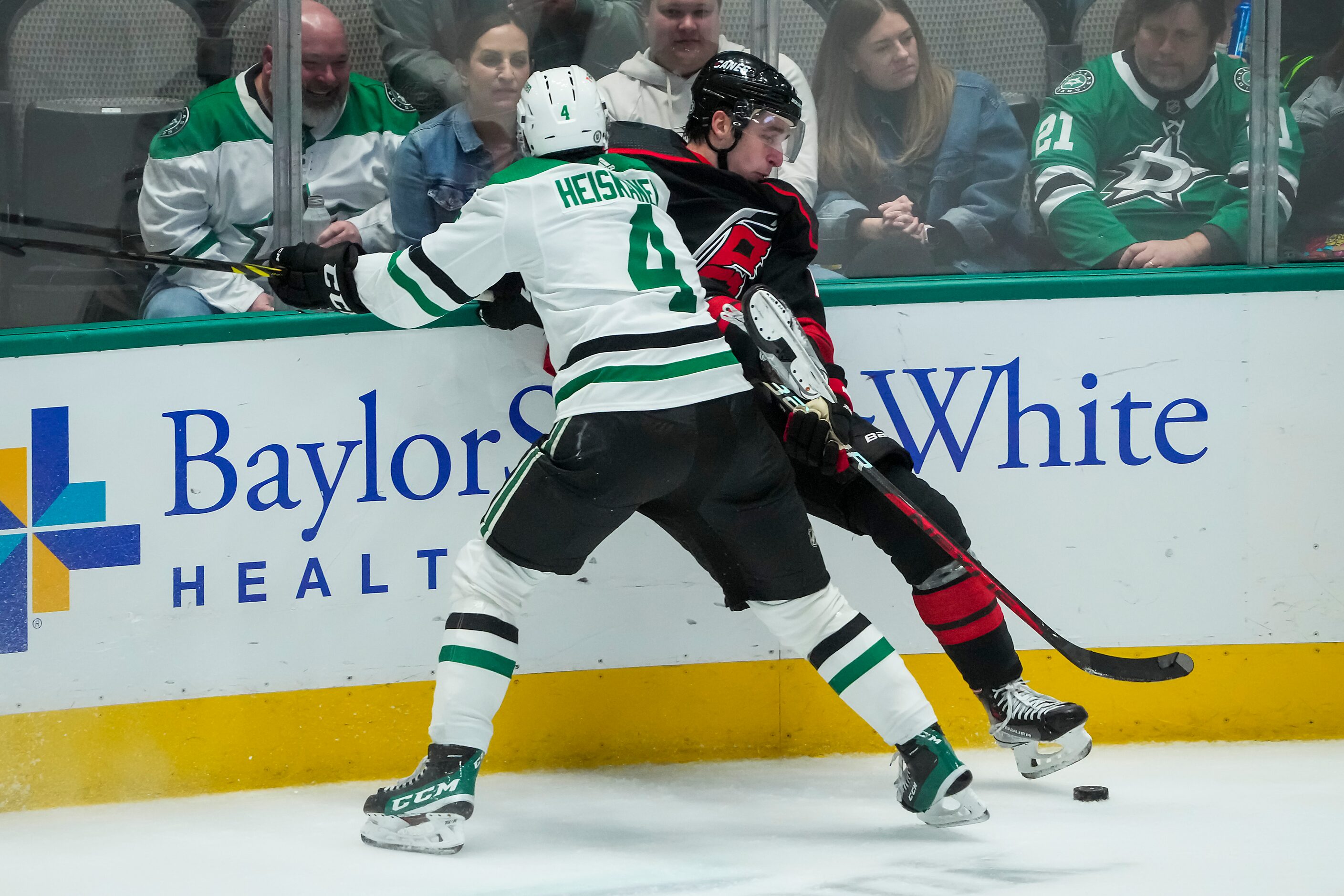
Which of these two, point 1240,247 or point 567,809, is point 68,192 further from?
point 1240,247

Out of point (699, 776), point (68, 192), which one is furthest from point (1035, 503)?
point (68, 192)

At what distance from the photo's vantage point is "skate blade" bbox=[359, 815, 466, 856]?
2.72 meters

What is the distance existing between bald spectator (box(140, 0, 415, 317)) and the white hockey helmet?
1.56 ft

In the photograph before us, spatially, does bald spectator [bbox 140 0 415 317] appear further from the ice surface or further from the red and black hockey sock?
the red and black hockey sock

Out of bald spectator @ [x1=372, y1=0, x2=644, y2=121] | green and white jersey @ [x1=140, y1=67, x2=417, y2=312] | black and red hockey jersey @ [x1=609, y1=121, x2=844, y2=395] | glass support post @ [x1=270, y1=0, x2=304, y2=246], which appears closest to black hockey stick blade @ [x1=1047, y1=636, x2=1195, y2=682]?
black and red hockey jersey @ [x1=609, y1=121, x2=844, y2=395]

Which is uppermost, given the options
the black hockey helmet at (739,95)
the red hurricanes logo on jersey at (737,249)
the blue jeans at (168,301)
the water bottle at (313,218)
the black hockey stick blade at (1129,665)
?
the black hockey helmet at (739,95)

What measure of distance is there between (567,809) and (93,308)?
1.31m

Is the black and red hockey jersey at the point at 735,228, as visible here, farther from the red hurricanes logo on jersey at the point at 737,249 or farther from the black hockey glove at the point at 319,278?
the black hockey glove at the point at 319,278

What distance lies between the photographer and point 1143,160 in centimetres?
336

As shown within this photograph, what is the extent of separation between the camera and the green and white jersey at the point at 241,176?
3.07m

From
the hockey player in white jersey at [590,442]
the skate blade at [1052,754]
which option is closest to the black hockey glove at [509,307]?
the hockey player in white jersey at [590,442]

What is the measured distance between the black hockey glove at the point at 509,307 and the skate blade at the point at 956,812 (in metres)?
1.14

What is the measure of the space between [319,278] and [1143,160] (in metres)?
1.74

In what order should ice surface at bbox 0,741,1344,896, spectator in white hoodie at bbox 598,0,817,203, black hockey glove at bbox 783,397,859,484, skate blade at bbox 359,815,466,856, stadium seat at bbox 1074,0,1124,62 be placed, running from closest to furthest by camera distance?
ice surface at bbox 0,741,1344,896
skate blade at bbox 359,815,466,856
black hockey glove at bbox 783,397,859,484
spectator in white hoodie at bbox 598,0,817,203
stadium seat at bbox 1074,0,1124,62
